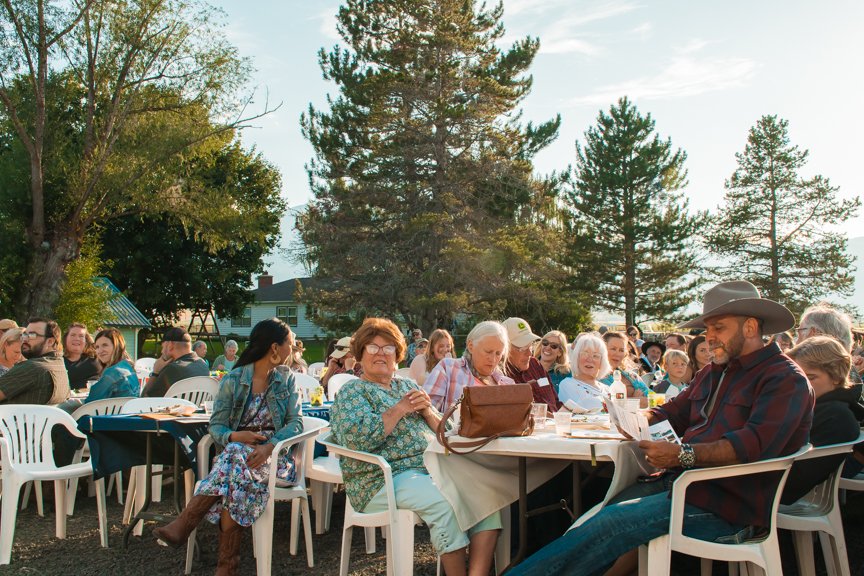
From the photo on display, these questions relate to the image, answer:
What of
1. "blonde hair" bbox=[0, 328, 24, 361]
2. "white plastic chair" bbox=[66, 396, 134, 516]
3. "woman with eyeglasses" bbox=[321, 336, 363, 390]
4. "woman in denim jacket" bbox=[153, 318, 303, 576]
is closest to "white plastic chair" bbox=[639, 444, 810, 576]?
"woman in denim jacket" bbox=[153, 318, 303, 576]

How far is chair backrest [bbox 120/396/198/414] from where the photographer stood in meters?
5.71

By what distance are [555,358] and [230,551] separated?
11.6 ft

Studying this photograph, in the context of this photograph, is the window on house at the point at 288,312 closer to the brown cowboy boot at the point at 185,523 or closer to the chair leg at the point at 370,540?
the chair leg at the point at 370,540

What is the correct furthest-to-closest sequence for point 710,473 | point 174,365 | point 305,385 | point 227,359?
point 227,359, point 305,385, point 174,365, point 710,473

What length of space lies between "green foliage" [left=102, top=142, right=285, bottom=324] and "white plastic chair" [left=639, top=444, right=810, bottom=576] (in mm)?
27115

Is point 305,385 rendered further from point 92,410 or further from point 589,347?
point 589,347

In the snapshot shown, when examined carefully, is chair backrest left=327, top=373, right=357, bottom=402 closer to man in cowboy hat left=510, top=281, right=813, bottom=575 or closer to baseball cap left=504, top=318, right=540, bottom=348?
baseball cap left=504, top=318, right=540, bottom=348

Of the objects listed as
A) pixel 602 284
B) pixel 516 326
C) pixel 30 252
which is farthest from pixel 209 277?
pixel 516 326

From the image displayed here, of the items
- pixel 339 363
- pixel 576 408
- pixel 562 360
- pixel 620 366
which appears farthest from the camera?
pixel 339 363

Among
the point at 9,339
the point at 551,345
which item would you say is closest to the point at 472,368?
the point at 551,345

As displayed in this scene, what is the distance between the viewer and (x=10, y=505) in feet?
16.4

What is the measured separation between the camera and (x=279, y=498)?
187 inches

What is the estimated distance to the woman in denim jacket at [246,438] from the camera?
4.27m

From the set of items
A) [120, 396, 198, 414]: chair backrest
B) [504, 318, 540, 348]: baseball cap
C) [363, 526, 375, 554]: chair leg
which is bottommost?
[363, 526, 375, 554]: chair leg
